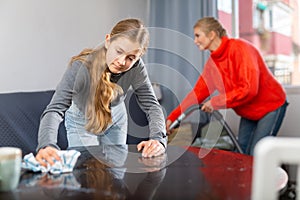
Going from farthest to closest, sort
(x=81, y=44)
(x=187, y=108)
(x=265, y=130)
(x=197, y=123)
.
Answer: (x=81, y=44) → (x=197, y=123) → (x=187, y=108) → (x=265, y=130)

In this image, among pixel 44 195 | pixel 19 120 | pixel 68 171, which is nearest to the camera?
pixel 44 195

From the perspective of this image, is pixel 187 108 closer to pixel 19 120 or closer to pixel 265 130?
pixel 265 130

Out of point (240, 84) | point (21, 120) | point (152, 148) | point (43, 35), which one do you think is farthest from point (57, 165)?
point (43, 35)

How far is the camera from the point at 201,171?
1047 mm

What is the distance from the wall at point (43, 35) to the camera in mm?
2574

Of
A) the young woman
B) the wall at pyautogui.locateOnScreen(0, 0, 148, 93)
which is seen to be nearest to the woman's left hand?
the young woman

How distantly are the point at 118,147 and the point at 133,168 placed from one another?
0.50m

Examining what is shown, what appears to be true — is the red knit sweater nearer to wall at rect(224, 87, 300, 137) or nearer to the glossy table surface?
wall at rect(224, 87, 300, 137)

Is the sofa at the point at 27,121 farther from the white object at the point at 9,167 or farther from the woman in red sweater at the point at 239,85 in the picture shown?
the white object at the point at 9,167

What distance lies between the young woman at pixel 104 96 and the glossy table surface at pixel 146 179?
10 cm

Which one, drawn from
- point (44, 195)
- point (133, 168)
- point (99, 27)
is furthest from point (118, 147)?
point (99, 27)

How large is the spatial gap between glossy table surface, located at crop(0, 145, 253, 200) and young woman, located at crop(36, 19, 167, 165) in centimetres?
10

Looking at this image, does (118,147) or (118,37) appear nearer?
(118,37)

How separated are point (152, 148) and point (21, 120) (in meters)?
1.13
